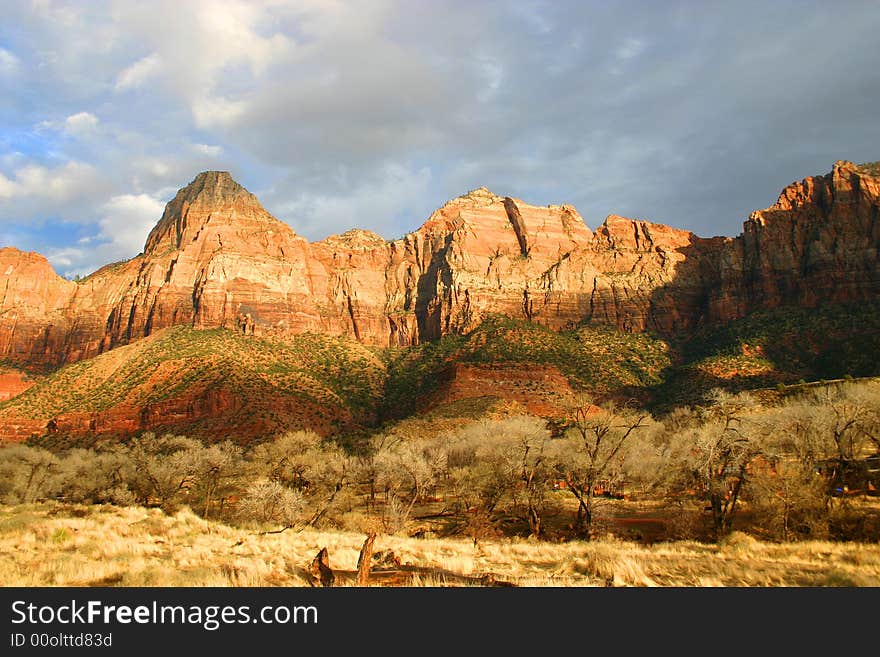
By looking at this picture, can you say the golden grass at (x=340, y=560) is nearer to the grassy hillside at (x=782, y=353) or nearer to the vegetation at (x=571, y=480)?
the vegetation at (x=571, y=480)

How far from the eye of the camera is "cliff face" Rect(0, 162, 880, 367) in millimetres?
106500

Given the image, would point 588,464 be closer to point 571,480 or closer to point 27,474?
point 571,480

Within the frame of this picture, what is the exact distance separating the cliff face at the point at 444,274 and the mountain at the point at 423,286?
0.40 meters

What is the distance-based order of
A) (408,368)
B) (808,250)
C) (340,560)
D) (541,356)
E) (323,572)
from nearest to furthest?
(323,572)
(340,560)
(541,356)
(808,250)
(408,368)

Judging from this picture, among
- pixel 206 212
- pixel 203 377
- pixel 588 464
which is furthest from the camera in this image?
pixel 206 212

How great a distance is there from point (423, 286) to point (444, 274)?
11503 mm

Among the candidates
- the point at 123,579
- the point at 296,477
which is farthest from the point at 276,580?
the point at 296,477

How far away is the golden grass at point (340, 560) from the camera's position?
38.7 feet

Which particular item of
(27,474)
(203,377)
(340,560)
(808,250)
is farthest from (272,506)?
(808,250)

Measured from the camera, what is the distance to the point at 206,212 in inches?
5650

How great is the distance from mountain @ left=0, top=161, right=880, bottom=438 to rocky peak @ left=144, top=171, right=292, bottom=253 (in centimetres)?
59

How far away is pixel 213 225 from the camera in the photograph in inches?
5251

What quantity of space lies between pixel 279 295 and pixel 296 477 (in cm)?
8080

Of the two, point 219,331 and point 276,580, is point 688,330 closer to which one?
point 219,331
